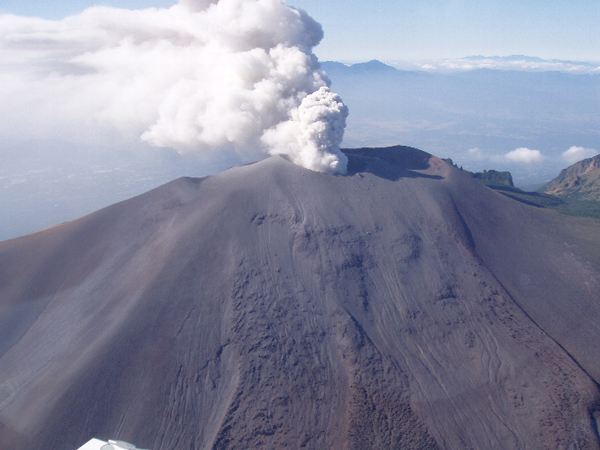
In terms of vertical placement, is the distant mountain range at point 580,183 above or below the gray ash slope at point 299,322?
below

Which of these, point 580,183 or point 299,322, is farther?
point 580,183

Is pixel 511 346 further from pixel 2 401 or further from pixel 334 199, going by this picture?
pixel 2 401

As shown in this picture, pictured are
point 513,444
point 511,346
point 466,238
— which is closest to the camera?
point 513,444

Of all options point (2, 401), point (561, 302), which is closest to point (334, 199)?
point (561, 302)

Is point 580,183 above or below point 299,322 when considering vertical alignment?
below

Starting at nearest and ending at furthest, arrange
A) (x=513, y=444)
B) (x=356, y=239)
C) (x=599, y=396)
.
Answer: (x=513, y=444) → (x=599, y=396) → (x=356, y=239)

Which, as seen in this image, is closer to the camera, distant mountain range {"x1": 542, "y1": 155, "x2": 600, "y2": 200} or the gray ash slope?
the gray ash slope

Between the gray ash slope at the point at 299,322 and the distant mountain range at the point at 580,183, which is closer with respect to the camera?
the gray ash slope at the point at 299,322

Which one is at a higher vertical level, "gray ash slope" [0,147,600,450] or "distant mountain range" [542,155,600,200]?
"gray ash slope" [0,147,600,450]
